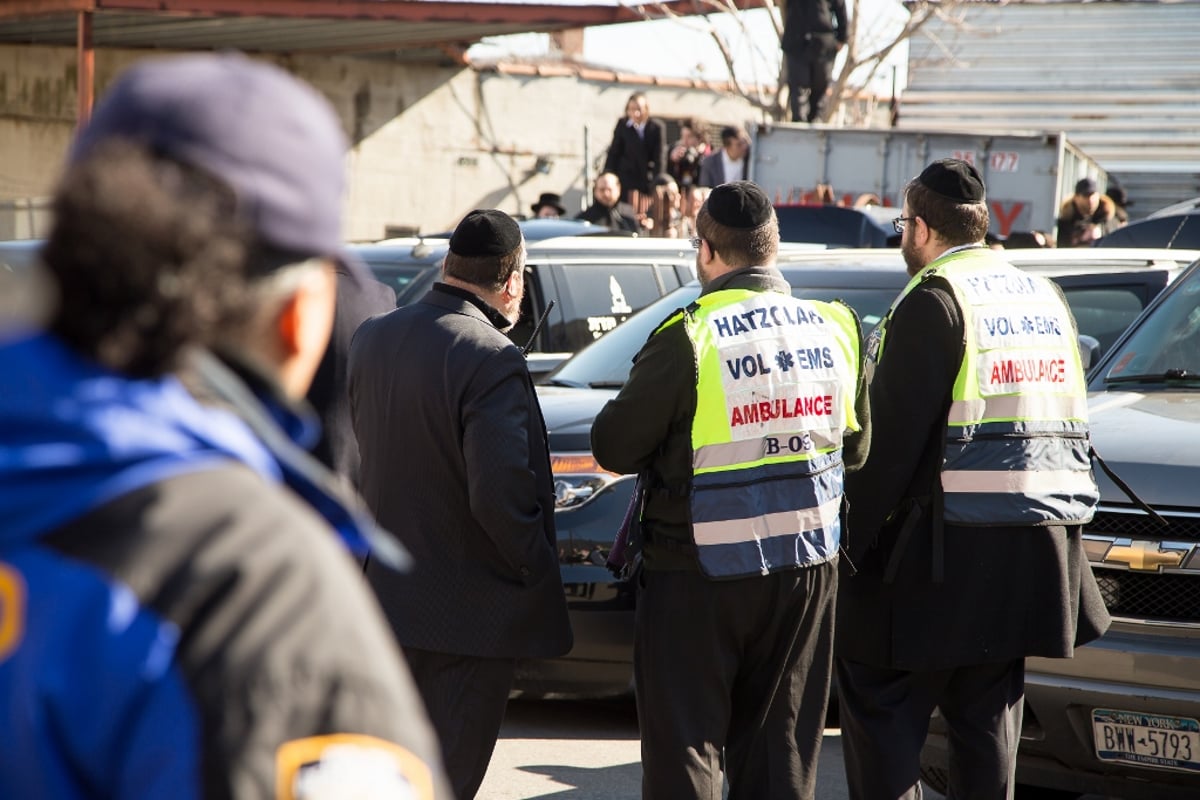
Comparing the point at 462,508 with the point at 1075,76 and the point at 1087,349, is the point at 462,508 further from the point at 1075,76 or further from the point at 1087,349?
the point at 1075,76

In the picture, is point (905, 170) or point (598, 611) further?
point (905, 170)

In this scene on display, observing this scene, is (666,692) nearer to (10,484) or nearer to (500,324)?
(500,324)

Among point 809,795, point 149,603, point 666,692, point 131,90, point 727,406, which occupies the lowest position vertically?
point 809,795

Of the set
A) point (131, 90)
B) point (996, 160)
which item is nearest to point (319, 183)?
point (131, 90)

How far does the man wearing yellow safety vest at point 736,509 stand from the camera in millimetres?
4039

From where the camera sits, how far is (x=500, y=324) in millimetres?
4289

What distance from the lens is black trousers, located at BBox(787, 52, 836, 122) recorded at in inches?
712

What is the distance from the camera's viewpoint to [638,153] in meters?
17.4

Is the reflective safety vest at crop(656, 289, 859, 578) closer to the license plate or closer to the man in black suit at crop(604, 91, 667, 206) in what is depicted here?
the license plate

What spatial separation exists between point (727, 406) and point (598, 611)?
→ 1.97 metres

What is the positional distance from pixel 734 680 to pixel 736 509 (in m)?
0.49

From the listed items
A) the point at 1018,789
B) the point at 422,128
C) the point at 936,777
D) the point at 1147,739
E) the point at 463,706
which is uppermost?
the point at 422,128

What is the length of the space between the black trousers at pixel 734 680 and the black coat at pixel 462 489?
0.29 meters

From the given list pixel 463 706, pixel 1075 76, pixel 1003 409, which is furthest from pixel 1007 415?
pixel 1075 76
